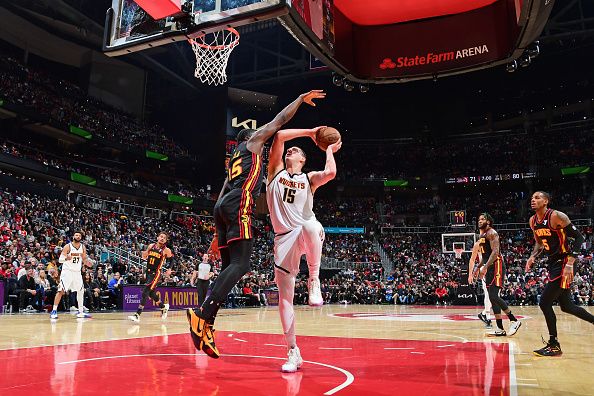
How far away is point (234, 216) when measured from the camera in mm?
4902

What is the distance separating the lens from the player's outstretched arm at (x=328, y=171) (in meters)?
4.81

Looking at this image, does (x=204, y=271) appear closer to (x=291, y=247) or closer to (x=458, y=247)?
(x=291, y=247)

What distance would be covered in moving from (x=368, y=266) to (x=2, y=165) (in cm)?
2352

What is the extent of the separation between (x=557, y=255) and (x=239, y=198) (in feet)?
14.5

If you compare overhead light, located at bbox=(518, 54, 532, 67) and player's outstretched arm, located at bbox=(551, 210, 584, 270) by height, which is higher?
overhead light, located at bbox=(518, 54, 532, 67)

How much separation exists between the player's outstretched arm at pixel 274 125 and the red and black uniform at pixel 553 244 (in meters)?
3.73

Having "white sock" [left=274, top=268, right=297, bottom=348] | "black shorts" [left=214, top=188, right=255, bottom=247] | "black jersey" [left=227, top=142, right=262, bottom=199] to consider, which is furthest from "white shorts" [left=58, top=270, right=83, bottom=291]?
"white sock" [left=274, top=268, right=297, bottom=348]

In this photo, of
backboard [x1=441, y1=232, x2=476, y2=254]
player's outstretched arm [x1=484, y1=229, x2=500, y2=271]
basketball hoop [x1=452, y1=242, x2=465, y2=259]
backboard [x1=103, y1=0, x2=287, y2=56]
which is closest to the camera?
backboard [x1=103, y1=0, x2=287, y2=56]

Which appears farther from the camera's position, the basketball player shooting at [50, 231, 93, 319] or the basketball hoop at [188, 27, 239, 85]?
the basketball player shooting at [50, 231, 93, 319]

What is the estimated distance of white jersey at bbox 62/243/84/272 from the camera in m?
12.4

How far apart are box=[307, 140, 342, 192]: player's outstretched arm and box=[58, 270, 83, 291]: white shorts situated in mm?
9661

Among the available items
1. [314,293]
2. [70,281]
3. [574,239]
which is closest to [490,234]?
[574,239]

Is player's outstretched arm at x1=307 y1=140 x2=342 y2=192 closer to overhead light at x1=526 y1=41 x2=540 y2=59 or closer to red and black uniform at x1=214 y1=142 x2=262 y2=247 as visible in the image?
red and black uniform at x1=214 y1=142 x2=262 y2=247

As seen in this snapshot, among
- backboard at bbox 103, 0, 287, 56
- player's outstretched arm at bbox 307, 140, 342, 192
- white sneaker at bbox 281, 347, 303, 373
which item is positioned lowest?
white sneaker at bbox 281, 347, 303, 373
